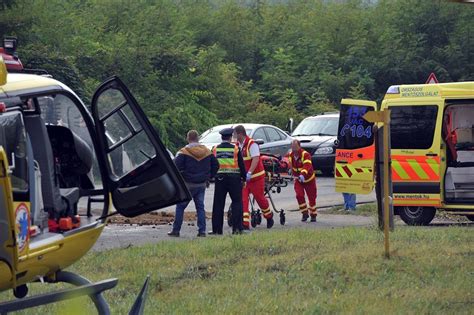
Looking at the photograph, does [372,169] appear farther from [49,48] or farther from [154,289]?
[49,48]

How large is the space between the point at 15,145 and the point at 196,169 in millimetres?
9764

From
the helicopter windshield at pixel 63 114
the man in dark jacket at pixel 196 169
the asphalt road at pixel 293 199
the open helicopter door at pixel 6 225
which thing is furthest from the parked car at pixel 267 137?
the open helicopter door at pixel 6 225

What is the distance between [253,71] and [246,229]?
34.0 meters

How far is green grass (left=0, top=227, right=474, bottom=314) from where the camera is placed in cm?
978

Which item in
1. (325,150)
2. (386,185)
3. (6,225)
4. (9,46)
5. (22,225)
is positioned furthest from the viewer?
(325,150)

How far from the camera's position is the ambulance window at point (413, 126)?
17891 millimetres

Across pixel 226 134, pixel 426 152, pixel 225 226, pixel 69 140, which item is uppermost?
pixel 69 140

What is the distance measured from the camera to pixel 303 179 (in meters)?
19.6

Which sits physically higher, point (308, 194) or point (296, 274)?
point (296, 274)

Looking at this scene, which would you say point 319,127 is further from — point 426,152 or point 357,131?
point 426,152

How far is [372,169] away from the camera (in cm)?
1892

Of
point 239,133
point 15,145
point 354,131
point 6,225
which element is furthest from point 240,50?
point 6,225

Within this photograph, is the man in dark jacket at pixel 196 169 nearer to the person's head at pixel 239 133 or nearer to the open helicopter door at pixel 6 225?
the person's head at pixel 239 133

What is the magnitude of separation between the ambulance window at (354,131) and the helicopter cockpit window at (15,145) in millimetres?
12125
